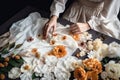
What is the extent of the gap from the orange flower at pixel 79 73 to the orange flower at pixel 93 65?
0.04 m

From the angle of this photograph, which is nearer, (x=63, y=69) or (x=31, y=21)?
(x=63, y=69)

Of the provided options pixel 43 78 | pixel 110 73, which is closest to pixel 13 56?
pixel 43 78

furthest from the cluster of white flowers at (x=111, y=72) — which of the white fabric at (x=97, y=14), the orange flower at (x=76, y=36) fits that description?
the white fabric at (x=97, y=14)

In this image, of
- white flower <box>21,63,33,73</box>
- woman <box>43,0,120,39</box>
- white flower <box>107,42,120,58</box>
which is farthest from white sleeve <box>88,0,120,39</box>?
white flower <box>21,63,33,73</box>

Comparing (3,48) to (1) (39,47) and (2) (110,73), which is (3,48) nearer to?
(1) (39,47)

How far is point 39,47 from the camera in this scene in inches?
45.3

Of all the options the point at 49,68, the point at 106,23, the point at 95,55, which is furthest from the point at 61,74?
the point at 106,23

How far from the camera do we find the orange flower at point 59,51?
112 centimetres

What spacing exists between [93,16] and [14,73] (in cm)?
57

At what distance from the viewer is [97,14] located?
1386mm

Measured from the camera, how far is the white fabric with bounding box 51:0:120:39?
4.37 ft

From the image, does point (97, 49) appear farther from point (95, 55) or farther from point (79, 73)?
point (79, 73)

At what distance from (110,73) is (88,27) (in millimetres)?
373

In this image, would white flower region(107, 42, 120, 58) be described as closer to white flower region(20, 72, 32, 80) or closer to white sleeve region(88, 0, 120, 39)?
white sleeve region(88, 0, 120, 39)
